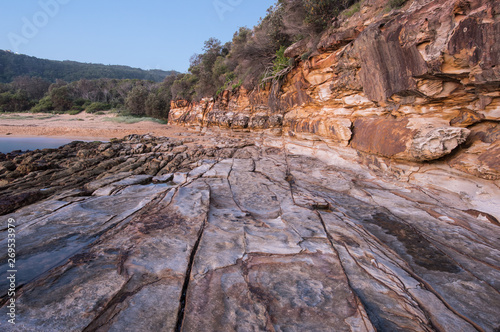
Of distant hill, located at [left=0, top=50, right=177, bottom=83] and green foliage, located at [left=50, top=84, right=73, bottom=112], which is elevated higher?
distant hill, located at [left=0, top=50, right=177, bottom=83]

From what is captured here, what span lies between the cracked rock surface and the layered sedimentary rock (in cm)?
80

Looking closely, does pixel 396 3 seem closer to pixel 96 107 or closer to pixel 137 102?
pixel 137 102

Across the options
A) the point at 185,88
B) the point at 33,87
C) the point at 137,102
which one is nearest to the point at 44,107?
the point at 33,87

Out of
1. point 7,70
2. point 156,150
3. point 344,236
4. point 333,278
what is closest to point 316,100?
point 344,236

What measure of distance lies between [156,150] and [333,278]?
10779 millimetres

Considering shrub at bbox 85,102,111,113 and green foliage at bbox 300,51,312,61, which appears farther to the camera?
shrub at bbox 85,102,111,113

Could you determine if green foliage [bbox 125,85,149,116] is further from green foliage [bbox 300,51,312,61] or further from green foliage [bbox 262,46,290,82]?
green foliage [bbox 300,51,312,61]

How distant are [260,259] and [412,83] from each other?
5045mm

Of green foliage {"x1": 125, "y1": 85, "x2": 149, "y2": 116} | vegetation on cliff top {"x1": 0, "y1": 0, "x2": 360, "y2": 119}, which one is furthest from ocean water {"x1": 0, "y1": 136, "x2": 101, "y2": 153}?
green foliage {"x1": 125, "y1": 85, "x2": 149, "y2": 116}

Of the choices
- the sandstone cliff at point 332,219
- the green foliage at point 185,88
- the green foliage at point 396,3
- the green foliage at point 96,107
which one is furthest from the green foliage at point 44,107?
the green foliage at point 396,3

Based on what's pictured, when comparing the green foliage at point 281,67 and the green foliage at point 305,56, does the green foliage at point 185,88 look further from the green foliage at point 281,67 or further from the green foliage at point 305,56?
the green foliage at point 305,56

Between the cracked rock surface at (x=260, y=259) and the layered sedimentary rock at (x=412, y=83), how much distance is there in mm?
799

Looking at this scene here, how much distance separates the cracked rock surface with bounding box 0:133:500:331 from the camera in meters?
1.64

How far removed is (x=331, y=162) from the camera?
7027 millimetres
